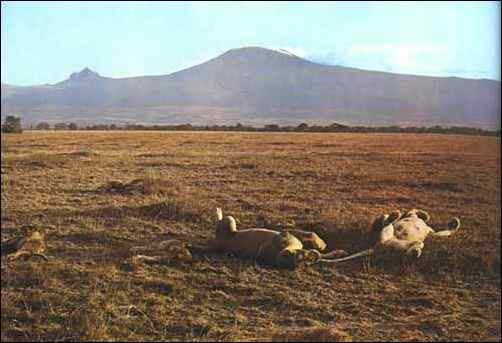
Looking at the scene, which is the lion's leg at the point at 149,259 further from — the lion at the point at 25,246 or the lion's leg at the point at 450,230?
the lion's leg at the point at 450,230

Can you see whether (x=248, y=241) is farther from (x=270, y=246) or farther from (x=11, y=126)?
(x=11, y=126)

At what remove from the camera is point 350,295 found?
629cm

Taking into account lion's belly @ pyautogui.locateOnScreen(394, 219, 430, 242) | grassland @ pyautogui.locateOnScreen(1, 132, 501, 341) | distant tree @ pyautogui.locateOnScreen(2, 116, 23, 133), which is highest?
distant tree @ pyautogui.locateOnScreen(2, 116, 23, 133)

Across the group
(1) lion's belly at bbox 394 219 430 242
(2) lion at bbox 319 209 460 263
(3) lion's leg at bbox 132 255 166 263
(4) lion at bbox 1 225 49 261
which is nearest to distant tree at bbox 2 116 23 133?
(4) lion at bbox 1 225 49 261

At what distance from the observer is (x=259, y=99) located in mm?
88750

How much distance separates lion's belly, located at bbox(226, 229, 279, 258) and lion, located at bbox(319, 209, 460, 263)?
2.96ft

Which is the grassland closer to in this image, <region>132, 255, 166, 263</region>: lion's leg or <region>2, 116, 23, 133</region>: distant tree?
<region>132, 255, 166, 263</region>: lion's leg

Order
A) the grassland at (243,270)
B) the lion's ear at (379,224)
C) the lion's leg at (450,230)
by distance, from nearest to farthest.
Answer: the grassland at (243,270)
the lion's ear at (379,224)
the lion's leg at (450,230)

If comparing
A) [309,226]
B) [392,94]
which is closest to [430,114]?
[392,94]

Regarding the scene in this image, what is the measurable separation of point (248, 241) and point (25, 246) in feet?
9.87

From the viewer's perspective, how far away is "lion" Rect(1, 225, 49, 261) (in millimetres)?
7258

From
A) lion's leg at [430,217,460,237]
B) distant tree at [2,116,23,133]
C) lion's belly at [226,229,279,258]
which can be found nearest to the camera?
lion's belly at [226,229,279,258]

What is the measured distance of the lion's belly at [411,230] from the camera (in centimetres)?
802

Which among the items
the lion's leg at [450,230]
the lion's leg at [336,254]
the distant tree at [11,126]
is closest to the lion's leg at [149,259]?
the lion's leg at [336,254]
